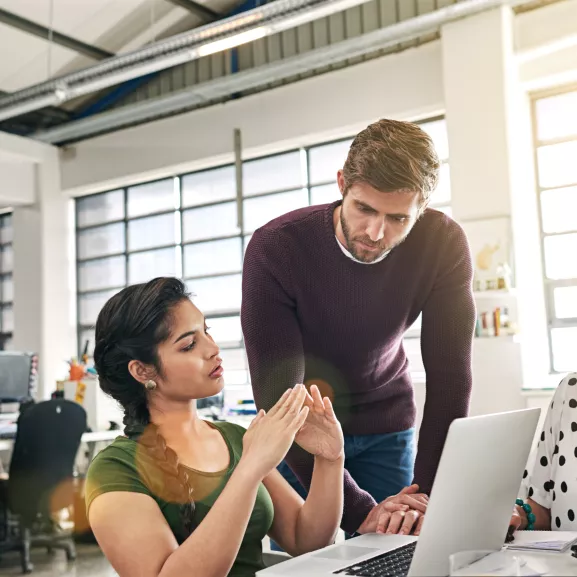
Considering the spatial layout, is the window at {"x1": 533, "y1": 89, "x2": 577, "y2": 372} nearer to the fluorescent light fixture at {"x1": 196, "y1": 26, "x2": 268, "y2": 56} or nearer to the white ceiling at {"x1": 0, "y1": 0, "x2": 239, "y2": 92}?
the fluorescent light fixture at {"x1": 196, "y1": 26, "x2": 268, "y2": 56}

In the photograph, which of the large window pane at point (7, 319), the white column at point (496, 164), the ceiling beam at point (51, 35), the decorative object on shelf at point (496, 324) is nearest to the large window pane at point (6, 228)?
the large window pane at point (7, 319)

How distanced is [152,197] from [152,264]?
73cm


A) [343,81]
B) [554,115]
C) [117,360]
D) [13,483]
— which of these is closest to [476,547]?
[117,360]

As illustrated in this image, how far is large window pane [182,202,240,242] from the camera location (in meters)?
7.61

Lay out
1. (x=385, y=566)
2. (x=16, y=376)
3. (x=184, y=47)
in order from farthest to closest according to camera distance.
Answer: (x=184, y=47) → (x=16, y=376) → (x=385, y=566)

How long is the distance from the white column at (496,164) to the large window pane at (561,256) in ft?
0.29

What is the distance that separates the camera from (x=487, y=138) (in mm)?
5410

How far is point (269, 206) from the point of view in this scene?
739 cm

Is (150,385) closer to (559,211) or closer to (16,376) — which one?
(16,376)

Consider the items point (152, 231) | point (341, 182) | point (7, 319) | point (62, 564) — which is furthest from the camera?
point (7, 319)

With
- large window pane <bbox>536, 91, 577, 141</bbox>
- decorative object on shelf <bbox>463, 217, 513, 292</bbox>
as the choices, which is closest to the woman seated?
decorative object on shelf <bbox>463, 217, 513, 292</bbox>

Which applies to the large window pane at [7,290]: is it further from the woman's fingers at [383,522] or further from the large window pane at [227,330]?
the woman's fingers at [383,522]

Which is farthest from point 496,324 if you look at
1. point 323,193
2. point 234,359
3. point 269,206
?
point 234,359

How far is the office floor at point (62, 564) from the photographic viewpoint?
4273 mm
